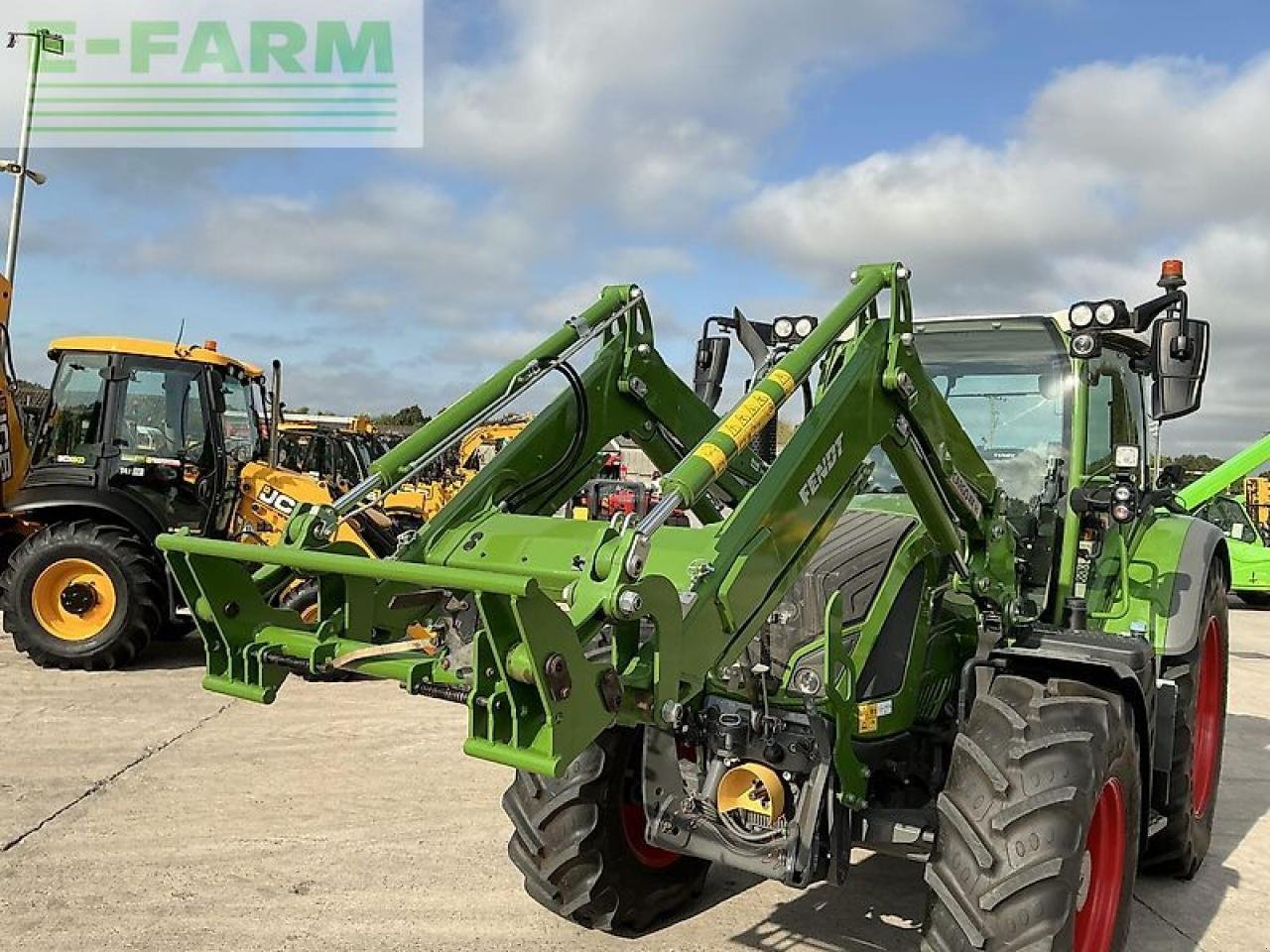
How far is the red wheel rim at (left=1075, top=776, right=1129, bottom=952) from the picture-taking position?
138 inches

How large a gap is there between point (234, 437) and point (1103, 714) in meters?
8.13

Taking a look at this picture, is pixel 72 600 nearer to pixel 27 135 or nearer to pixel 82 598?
pixel 82 598

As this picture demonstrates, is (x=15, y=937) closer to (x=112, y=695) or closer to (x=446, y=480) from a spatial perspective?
(x=112, y=695)

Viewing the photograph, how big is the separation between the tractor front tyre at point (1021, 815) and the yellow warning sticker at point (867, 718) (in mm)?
319

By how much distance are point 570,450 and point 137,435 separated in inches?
249

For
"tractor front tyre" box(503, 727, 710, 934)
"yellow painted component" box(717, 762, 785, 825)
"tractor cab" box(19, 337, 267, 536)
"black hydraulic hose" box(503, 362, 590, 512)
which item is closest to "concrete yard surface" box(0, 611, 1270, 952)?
"tractor front tyre" box(503, 727, 710, 934)

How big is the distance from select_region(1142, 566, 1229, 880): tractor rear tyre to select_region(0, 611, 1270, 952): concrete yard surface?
0.17 meters

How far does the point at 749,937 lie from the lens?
13.5 feet

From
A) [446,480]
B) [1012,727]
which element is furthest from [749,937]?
[446,480]

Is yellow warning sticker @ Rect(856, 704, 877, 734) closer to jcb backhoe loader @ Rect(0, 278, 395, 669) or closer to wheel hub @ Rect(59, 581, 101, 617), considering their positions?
jcb backhoe loader @ Rect(0, 278, 395, 669)

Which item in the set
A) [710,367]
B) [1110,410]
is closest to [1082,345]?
[1110,410]

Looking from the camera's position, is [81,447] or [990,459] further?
[81,447]

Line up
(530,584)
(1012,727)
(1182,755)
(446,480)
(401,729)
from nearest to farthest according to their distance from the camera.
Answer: (530,584), (1012,727), (1182,755), (401,729), (446,480)

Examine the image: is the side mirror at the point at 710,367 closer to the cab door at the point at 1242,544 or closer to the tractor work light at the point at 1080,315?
the tractor work light at the point at 1080,315
